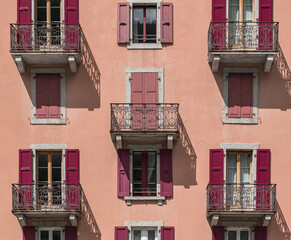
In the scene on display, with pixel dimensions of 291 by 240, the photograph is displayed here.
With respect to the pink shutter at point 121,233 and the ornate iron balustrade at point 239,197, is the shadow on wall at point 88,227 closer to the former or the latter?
the pink shutter at point 121,233

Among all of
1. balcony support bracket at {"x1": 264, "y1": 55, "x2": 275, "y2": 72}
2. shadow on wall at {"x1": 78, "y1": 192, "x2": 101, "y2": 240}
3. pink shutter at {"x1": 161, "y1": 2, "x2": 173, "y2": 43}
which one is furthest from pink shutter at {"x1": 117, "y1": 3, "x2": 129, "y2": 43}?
shadow on wall at {"x1": 78, "y1": 192, "x2": 101, "y2": 240}

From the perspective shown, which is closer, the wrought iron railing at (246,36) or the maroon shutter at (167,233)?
the wrought iron railing at (246,36)

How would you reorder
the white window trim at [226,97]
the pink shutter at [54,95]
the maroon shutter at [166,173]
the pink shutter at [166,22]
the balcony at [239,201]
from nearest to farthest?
the balcony at [239,201] → the maroon shutter at [166,173] → the white window trim at [226,97] → the pink shutter at [54,95] → the pink shutter at [166,22]

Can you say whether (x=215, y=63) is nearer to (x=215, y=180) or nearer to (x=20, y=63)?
(x=215, y=180)

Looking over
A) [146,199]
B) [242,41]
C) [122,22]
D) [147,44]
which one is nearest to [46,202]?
[146,199]

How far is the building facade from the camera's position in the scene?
75.5ft

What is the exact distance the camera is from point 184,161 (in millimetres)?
23359

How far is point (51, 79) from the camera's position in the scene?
23531 mm

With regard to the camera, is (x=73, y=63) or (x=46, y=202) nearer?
(x=46, y=202)

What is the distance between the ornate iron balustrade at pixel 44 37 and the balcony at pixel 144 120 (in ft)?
8.85

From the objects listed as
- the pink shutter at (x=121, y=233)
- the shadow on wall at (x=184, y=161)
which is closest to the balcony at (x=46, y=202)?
the pink shutter at (x=121, y=233)

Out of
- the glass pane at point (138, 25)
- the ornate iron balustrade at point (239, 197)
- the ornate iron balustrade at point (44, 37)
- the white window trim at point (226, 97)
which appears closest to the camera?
the ornate iron balustrade at point (239, 197)

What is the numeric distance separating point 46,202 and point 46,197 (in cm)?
18

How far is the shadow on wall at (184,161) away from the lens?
76.4 feet
